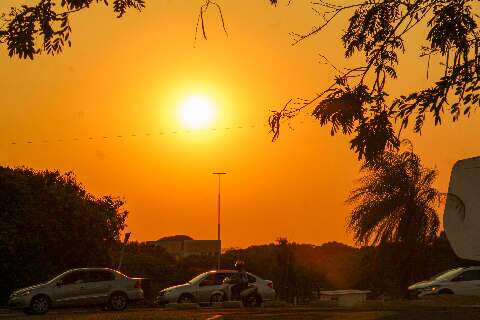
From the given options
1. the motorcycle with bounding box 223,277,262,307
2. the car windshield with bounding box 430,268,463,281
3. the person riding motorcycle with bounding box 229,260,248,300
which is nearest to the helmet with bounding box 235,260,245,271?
the person riding motorcycle with bounding box 229,260,248,300

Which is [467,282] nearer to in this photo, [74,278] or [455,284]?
[455,284]

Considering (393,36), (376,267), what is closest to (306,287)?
(376,267)

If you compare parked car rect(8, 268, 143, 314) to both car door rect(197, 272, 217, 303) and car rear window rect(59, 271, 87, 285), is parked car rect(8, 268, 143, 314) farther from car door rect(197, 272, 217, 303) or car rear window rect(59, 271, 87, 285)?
car door rect(197, 272, 217, 303)

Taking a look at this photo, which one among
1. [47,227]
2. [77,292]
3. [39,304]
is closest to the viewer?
[39,304]

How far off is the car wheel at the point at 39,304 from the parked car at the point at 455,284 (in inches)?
546

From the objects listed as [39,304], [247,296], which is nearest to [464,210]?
[247,296]

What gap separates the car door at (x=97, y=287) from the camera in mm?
32406

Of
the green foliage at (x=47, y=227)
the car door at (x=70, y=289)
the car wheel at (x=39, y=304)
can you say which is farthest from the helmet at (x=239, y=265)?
the green foliage at (x=47, y=227)

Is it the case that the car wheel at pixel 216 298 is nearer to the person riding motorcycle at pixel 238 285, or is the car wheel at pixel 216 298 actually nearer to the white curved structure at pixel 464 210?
the person riding motorcycle at pixel 238 285

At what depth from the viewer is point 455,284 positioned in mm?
34000

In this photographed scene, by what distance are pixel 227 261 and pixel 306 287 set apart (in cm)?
1533

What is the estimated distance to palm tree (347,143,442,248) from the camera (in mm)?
45781

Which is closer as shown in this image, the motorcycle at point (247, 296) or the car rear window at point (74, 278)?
the car rear window at point (74, 278)

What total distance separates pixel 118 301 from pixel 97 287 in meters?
1.00
